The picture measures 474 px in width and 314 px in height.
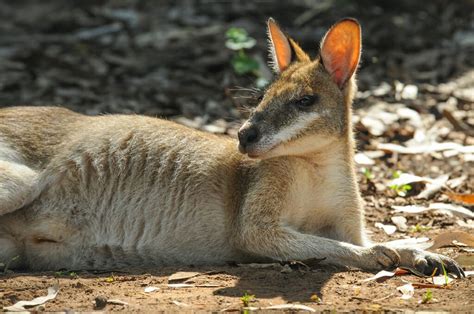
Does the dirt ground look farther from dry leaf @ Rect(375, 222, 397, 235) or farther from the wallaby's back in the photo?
the wallaby's back

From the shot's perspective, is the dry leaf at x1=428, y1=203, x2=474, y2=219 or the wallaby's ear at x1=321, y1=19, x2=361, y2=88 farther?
the dry leaf at x1=428, y1=203, x2=474, y2=219

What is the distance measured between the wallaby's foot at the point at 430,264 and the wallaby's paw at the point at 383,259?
7cm

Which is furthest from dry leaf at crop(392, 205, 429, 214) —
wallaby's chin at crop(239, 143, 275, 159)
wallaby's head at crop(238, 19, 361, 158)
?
wallaby's chin at crop(239, 143, 275, 159)

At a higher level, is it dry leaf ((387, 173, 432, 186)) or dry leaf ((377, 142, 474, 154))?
dry leaf ((377, 142, 474, 154))

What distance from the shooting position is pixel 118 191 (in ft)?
20.4

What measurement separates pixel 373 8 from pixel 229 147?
234 inches

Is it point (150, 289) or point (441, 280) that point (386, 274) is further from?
point (150, 289)

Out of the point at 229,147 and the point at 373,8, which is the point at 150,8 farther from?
the point at 229,147

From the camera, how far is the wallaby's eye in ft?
19.0

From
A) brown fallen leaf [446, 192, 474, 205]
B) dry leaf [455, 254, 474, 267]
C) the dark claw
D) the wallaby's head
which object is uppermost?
the wallaby's head

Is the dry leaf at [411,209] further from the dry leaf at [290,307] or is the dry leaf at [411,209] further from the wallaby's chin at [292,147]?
the dry leaf at [290,307]

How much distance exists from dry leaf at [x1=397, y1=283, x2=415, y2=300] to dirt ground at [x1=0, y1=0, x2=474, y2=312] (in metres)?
0.04

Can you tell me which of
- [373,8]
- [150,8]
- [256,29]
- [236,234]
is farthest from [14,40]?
[236,234]

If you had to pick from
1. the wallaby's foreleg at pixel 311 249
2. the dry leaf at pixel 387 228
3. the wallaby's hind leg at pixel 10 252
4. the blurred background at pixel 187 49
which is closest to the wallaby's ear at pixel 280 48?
the wallaby's foreleg at pixel 311 249
